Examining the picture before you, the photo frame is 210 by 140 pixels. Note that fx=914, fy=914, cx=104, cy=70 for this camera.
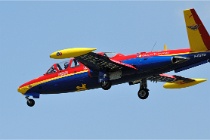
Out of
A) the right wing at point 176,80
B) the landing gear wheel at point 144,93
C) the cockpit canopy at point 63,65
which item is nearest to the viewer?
the cockpit canopy at point 63,65

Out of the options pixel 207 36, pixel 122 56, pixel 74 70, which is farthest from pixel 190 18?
pixel 74 70

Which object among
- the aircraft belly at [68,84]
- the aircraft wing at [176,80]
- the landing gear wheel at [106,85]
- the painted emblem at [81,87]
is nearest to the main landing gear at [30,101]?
the aircraft belly at [68,84]

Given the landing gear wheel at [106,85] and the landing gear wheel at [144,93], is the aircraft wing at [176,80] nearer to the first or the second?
the landing gear wheel at [144,93]

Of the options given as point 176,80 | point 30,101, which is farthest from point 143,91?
point 30,101

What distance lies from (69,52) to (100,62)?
4896 millimetres

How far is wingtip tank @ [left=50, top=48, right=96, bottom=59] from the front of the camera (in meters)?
62.4

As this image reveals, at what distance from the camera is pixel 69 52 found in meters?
62.6

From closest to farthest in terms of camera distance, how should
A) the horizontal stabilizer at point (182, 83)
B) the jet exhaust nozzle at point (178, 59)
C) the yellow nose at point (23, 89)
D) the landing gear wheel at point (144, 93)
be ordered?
1. the jet exhaust nozzle at point (178, 59)
2. the landing gear wheel at point (144, 93)
3. the horizontal stabilizer at point (182, 83)
4. the yellow nose at point (23, 89)

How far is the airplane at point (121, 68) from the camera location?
6272 centimetres

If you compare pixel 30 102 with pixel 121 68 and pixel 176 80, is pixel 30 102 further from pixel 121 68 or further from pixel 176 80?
pixel 176 80

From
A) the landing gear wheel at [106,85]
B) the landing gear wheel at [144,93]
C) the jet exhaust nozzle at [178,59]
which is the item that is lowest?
the landing gear wheel at [144,93]

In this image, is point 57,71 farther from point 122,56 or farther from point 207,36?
point 207,36

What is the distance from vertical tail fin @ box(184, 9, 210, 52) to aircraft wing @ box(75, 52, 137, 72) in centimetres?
549

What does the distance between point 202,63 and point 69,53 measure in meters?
9.48
